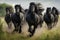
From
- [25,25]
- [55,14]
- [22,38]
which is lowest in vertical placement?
[22,38]

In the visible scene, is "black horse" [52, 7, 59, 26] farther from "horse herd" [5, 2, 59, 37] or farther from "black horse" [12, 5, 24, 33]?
"black horse" [12, 5, 24, 33]

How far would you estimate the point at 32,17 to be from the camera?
1863 mm

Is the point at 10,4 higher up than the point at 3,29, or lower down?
higher up

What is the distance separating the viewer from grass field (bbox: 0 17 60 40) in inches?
72.5

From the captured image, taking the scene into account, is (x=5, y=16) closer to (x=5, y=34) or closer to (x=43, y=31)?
(x=5, y=34)

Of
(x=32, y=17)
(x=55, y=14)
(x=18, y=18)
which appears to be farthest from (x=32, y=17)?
(x=55, y=14)

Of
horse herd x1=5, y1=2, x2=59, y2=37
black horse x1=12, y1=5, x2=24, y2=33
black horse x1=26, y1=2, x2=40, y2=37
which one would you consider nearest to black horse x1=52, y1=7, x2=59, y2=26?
horse herd x1=5, y1=2, x2=59, y2=37

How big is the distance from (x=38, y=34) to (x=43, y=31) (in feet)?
0.23

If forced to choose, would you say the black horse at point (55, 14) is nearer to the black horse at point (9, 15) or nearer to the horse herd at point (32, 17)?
the horse herd at point (32, 17)

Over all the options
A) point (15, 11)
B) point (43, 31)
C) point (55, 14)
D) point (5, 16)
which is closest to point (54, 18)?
point (55, 14)

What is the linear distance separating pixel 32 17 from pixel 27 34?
0.21m

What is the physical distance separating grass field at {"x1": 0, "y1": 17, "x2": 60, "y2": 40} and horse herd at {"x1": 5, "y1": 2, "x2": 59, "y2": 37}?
0.04 m

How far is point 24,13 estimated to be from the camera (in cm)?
187

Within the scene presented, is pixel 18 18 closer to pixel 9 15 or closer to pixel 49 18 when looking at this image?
pixel 9 15
